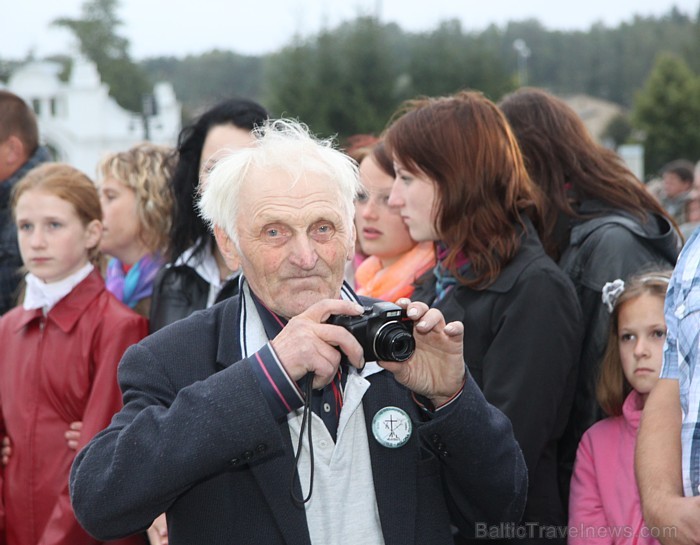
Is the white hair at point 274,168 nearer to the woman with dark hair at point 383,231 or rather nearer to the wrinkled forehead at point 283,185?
the wrinkled forehead at point 283,185

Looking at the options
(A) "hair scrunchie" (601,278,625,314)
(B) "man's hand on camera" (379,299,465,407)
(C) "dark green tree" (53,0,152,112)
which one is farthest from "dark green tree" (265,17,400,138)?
(C) "dark green tree" (53,0,152,112)

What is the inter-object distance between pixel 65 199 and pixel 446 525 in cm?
232

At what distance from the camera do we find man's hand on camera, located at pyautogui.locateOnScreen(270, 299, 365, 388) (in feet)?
6.46

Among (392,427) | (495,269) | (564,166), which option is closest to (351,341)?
(392,427)

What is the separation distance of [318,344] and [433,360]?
0.32 m

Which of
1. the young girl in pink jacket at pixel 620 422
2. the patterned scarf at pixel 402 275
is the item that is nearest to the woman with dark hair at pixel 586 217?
the young girl in pink jacket at pixel 620 422

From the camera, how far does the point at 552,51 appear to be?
98.2 m

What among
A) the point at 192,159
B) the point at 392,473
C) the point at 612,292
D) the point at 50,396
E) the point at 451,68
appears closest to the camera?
the point at 392,473

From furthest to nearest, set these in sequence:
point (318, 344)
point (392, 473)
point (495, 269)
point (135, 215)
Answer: point (135, 215)
point (495, 269)
point (392, 473)
point (318, 344)

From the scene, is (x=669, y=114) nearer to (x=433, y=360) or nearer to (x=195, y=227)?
(x=195, y=227)

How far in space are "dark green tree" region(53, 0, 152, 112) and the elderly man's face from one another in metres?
76.2

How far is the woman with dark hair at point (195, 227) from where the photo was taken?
12.3 ft

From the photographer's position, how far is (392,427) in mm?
2225

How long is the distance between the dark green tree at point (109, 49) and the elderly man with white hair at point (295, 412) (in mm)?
76155
